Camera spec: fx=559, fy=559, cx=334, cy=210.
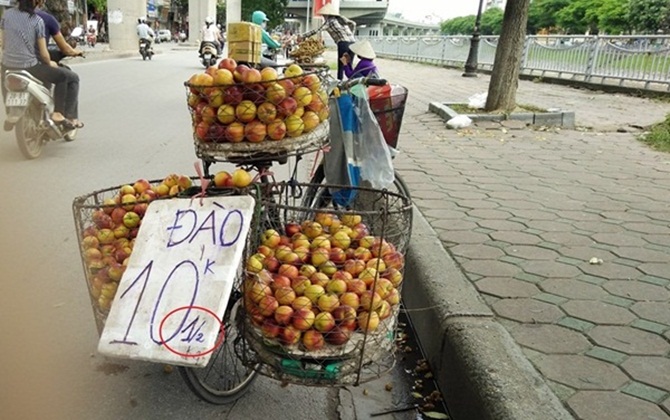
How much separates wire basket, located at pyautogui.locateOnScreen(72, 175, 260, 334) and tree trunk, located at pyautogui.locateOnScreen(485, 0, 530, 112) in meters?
7.45

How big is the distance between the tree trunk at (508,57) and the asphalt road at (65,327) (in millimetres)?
4347

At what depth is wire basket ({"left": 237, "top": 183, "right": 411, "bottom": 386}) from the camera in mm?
1879

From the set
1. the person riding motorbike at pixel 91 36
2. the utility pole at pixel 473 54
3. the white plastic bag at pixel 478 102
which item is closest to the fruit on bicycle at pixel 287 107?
the white plastic bag at pixel 478 102

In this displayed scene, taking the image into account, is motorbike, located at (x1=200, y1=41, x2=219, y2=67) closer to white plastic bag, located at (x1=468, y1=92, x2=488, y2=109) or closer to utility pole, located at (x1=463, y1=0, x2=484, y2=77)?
utility pole, located at (x1=463, y1=0, x2=484, y2=77)

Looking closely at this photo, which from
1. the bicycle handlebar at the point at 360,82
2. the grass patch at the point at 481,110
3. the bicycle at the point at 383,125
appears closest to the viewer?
the bicycle handlebar at the point at 360,82

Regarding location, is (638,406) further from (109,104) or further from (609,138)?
(109,104)

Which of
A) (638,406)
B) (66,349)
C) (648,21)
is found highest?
(648,21)

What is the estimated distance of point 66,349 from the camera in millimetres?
2615

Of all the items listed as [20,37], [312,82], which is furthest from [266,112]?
[20,37]

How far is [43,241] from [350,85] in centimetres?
233

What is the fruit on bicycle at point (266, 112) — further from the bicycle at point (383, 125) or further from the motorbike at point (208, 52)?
the motorbike at point (208, 52)

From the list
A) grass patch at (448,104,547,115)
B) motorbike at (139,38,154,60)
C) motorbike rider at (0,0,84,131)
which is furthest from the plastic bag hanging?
motorbike at (139,38,154,60)

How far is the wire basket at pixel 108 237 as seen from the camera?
2.00 meters

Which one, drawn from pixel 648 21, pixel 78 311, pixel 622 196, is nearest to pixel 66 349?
pixel 78 311
